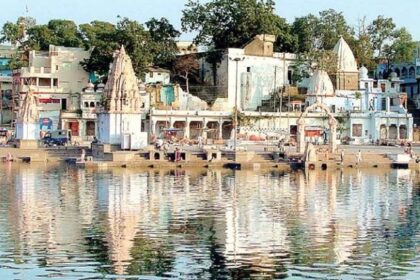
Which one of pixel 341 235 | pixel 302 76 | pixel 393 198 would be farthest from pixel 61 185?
pixel 302 76

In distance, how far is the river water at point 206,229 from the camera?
1997cm

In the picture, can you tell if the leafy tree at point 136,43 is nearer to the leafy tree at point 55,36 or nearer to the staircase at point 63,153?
the leafy tree at point 55,36

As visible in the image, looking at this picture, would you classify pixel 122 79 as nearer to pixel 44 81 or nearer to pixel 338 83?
pixel 44 81

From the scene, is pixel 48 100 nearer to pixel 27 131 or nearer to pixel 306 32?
pixel 27 131

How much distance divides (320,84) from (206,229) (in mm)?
52942

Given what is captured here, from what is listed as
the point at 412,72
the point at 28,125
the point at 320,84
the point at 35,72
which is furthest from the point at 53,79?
the point at 412,72

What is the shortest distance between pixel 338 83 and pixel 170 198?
49.9m

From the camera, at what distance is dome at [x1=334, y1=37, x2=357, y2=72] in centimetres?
8188

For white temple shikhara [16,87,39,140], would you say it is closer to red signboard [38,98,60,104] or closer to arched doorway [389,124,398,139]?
red signboard [38,98,60,104]

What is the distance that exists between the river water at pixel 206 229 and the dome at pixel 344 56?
127 feet

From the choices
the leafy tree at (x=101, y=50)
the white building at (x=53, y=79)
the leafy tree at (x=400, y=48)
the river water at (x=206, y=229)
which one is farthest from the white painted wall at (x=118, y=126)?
the leafy tree at (x=400, y=48)

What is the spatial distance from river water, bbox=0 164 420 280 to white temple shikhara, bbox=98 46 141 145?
12.9 meters

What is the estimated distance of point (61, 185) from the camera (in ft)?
131

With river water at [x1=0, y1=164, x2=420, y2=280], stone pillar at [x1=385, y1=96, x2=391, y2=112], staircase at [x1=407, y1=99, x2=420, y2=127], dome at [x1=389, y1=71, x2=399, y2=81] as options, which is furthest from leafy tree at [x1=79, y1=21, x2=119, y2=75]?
river water at [x1=0, y1=164, x2=420, y2=280]
